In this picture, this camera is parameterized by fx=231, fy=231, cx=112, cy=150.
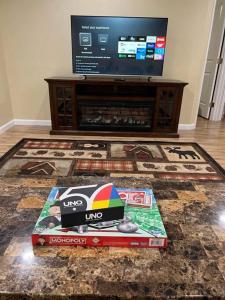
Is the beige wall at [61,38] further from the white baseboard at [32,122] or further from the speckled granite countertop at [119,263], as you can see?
the speckled granite countertop at [119,263]

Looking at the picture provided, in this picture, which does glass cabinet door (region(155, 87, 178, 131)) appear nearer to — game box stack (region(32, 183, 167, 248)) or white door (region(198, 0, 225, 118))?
white door (region(198, 0, 225, 118))

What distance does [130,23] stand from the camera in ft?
10.1

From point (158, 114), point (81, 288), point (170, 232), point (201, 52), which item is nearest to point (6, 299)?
point (81, 288)

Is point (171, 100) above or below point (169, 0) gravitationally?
below

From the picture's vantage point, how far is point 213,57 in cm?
407

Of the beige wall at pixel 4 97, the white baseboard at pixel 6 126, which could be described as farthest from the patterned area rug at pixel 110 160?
the beige wall at pixel 4 97

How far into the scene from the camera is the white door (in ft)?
12.6

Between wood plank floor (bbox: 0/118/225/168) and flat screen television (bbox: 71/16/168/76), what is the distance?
0.99 meters

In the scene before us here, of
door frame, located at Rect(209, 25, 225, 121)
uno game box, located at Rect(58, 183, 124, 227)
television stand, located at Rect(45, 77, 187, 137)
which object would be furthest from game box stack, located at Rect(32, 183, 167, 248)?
door frame, located at Rect(209, 25, 225, 121)

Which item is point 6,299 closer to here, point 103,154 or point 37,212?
point 37,212

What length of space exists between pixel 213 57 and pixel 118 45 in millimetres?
1938

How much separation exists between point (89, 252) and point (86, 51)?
3.03 m

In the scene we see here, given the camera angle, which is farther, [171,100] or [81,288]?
[171,100]

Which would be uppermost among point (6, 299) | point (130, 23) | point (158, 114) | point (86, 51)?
point (130, 23)
